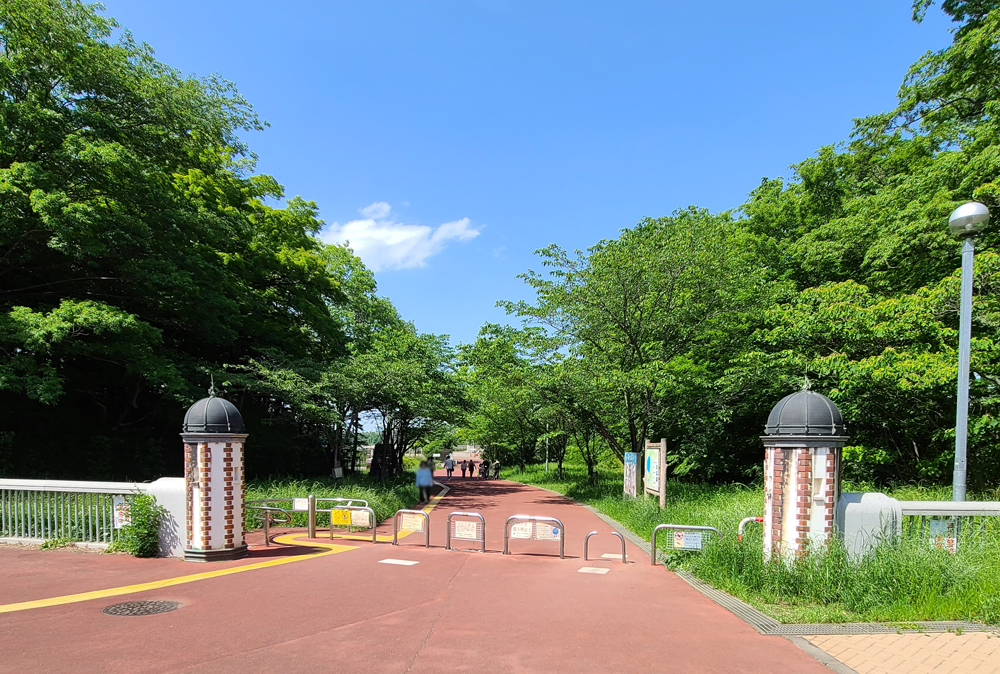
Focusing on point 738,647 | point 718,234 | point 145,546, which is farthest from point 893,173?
point 145,546

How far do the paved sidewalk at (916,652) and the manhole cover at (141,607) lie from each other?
6755 millimetres

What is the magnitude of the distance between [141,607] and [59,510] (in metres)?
5.01

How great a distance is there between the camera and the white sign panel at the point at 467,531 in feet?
33.7

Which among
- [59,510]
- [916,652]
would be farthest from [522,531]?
[59,510]

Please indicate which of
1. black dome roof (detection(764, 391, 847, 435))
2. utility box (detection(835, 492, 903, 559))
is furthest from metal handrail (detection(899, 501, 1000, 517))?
black dome roof (detection(764, 391, 847, 435))

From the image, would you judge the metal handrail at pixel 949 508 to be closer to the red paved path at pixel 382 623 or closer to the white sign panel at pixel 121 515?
the red paved path at pixel 382 623

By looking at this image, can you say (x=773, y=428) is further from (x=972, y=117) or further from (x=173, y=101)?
(x=173, y=101)

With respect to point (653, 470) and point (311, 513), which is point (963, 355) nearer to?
point (653, 470)

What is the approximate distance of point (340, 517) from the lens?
1137 centimetres

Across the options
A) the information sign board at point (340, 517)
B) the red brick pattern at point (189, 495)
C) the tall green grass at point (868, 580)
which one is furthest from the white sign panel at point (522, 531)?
the red brick pattern at point (189, 495)

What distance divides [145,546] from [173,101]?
43.8 feet

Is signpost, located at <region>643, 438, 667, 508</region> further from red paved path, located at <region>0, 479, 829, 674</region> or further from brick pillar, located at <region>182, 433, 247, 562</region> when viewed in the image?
brick pillar, located at <region>182, 433, 247, 562</region>

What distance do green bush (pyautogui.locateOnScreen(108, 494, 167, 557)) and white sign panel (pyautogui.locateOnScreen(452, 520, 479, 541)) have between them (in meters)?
4.82

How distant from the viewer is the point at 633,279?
1656cm
